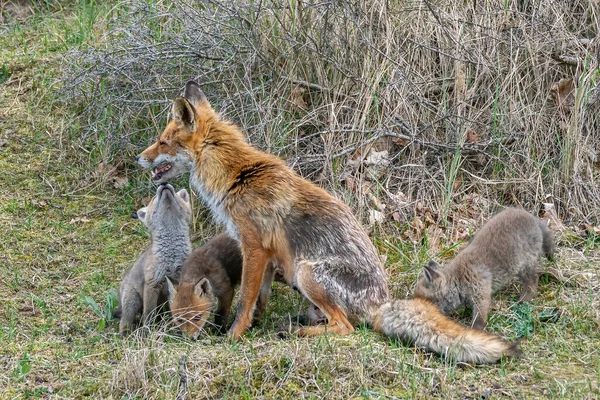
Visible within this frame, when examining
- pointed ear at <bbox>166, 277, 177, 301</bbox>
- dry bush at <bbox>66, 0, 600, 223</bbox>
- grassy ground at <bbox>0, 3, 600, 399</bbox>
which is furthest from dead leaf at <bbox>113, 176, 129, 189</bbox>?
pointed ear at <bbox>166, 277, 177, 301</bbox>

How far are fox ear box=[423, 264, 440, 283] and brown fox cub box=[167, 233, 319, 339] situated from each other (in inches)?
39.4

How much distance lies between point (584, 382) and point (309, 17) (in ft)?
16.8

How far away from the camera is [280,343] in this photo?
6.06m

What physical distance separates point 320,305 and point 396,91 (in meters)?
3.14

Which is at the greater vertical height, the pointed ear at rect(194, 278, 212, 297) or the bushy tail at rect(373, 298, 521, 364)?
the pointed ear at rect(194, 278, 212, 297)

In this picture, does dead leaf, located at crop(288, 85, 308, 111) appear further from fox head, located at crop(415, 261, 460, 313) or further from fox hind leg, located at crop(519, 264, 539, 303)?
fox hind leg, located at crop(519, 264, 539, 303)

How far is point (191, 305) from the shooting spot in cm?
656

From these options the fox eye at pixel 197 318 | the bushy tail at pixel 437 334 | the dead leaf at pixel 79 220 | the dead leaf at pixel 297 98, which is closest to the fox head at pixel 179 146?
the fox eye at pixel 197 318

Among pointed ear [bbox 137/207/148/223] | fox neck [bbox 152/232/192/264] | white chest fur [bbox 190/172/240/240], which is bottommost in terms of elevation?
fox neck [bbox 152/232/192/264]

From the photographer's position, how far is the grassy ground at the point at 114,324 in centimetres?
557

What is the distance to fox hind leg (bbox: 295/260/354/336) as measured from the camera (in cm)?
643

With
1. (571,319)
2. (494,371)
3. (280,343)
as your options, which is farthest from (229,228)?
(571,319)

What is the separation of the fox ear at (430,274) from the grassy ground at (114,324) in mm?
648

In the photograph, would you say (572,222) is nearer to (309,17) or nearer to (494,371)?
(494,371)
